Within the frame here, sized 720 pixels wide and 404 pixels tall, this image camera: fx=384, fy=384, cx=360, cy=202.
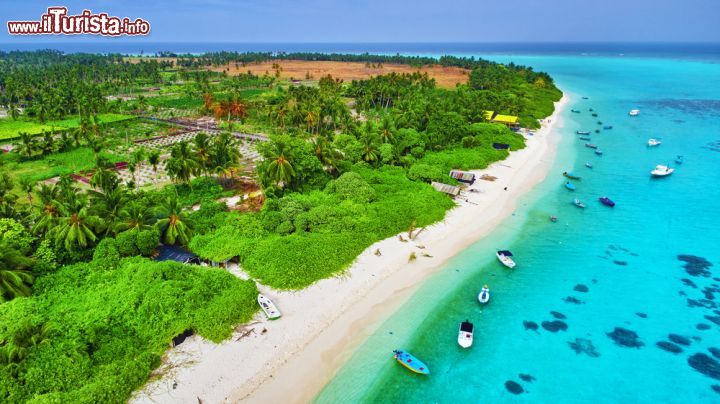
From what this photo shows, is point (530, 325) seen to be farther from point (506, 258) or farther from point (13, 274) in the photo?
point (13, 274)

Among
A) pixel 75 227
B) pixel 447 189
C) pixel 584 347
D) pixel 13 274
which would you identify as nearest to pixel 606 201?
pixel 447 189

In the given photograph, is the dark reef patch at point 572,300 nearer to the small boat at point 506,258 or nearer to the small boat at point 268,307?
the small boat at point 506,258

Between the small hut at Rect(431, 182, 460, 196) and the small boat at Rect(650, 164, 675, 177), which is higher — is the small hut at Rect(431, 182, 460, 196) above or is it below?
below

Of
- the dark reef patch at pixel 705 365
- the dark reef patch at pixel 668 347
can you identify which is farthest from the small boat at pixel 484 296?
the dark reef patch at pixel 705 365

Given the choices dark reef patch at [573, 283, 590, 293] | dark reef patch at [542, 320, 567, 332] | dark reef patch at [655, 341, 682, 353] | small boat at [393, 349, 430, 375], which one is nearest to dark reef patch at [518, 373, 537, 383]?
dark reef patch at [542, 320, 567, 332]

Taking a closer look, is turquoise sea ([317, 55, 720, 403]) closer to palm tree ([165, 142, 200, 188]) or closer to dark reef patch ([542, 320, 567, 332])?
dark reef patch ([542, 320, 567, 332])
